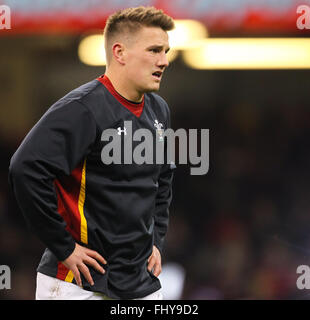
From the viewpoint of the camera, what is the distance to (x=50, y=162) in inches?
79.0

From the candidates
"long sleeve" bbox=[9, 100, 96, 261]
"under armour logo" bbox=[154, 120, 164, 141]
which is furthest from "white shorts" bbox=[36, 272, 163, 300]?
"under armour logo" bbox=[154, 120, 164, 141]

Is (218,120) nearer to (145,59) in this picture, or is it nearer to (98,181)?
(145,59)

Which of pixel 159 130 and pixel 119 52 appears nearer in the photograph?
pixel 119 52

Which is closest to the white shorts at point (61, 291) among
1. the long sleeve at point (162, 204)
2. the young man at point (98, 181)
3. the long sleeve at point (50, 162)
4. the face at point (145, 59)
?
the young man at point (98, 181)

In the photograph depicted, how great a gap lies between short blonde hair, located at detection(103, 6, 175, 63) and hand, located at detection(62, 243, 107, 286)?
821 millimetres

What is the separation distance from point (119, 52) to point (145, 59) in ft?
0.34

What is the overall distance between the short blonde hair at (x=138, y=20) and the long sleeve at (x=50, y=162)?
0.37 meters

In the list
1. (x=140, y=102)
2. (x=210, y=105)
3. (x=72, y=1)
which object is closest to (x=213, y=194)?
(x=210, y=105)

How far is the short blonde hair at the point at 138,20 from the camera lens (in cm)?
222

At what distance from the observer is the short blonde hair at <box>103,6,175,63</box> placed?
2.22 metres

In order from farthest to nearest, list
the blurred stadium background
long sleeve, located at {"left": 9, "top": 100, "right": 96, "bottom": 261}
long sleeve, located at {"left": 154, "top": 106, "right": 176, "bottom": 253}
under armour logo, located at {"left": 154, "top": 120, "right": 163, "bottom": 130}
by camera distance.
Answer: the blurred stadium background, long sleeve, located at {"left": 154, "top": 106, "right": 176, "bottom": 253}, under armour logo, located at {"left": 154, "top": 120, "right": 163, "bottom": 130}, long sleeve, located at {"left": 9, "top": 100, "right": 96, "bottom": 261}

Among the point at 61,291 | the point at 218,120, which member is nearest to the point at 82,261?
the point at 61,291

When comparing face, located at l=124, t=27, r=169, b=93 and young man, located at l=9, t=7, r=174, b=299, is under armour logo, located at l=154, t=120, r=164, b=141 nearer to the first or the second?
young man, located at l=9, t=7, r=174, b=299

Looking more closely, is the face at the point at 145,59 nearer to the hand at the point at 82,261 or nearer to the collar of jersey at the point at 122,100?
the collar of jersey at the point at 122,100
